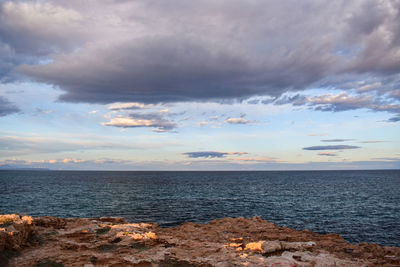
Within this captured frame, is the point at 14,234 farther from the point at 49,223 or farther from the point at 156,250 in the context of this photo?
the point at 156,250

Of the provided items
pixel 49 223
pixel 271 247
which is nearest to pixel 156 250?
pixel 271 247

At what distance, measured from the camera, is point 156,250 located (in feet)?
64.5

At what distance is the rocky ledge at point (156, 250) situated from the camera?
16.9 metres

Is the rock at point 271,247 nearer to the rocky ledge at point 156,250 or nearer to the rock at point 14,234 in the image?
the rocky ledge at point 156,250

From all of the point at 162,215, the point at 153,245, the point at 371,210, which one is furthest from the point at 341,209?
the point at 153,245

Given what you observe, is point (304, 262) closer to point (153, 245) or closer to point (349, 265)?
point (349, 265)

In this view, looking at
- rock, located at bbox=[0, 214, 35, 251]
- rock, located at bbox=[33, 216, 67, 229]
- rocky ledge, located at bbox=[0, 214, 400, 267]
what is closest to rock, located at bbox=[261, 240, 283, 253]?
rocky ledge, located at bbox=[0, 214, 400, 267]

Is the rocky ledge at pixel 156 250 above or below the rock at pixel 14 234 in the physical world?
below

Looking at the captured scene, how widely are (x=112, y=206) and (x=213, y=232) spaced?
35391mm

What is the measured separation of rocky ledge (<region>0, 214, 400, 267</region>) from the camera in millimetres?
16891

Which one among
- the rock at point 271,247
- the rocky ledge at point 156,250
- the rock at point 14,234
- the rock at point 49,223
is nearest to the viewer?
the rocky ledge at point 156,250

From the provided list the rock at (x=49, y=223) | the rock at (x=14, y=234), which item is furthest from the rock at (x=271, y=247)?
the rock at (x=49, y=223)

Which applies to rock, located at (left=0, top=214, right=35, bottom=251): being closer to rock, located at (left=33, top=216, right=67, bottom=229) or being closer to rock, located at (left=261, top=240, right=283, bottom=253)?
rock, located at (left=33, top=216, right=67, bottom=229)

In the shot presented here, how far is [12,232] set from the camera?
62.0 ft
